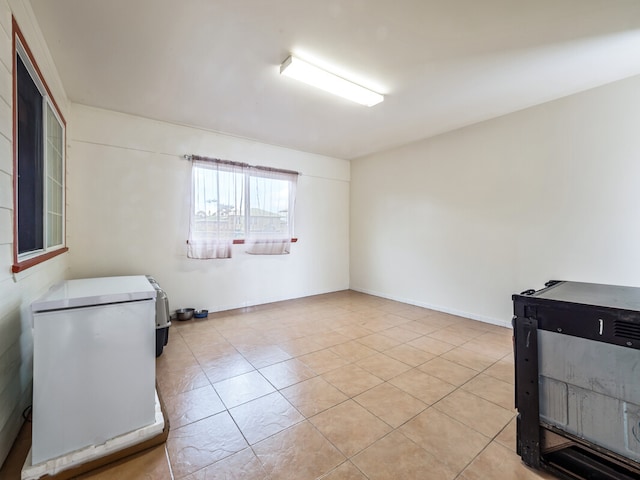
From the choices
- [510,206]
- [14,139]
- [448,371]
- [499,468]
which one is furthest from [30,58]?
[510,206]

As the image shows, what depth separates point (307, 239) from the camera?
5.04 metres

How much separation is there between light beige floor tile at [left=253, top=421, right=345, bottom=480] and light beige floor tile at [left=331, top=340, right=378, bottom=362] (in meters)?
1.03

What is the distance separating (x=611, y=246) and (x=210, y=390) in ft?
12.5

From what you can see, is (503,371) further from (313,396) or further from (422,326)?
(313,396)

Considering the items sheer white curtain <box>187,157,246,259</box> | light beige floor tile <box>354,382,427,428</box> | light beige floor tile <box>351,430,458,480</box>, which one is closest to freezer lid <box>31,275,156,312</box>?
light beige floor tile <box>351,430,458,480</box>

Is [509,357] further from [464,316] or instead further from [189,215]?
[189,215]

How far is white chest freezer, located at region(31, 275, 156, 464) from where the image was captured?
135 centimetres

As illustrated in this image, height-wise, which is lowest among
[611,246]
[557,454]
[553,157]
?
[557,454]

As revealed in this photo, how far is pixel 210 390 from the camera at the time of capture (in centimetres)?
212

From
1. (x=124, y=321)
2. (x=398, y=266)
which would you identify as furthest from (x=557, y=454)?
(x=398, y=266)

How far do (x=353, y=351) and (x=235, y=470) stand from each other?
5.24 ft

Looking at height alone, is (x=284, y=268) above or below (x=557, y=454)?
above

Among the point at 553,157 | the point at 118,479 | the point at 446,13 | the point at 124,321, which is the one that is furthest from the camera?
the point at 553,157

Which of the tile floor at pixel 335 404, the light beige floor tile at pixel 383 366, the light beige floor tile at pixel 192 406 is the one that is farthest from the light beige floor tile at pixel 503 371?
the light beige floor tile at pixel 192 406
